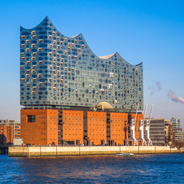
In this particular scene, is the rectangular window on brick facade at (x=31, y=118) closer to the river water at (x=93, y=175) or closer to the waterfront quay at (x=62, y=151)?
the waterfront quay at (x=62, y=151)

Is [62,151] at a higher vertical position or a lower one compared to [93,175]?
higher

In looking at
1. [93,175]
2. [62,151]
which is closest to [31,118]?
[62,151]

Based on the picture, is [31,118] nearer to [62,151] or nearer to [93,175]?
[62,151]

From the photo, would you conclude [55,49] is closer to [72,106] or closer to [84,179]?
[72,106]

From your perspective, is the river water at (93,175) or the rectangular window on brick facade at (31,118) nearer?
the river water at (93,175)

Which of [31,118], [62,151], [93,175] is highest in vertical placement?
[31,118]

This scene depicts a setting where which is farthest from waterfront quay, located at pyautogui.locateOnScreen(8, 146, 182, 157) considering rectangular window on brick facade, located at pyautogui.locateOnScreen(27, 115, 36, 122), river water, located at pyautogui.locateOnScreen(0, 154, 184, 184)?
Result: river water, located at pyautogui.locateOnScreen(0, 154, 184, 184)

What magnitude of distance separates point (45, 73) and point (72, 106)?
21706 mm

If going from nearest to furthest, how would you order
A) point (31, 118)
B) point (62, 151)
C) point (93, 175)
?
1. point (93, 175)
2. point (62, 151)
3. point (31, 118)

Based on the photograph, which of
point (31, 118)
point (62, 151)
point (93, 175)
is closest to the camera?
point (93, 175)

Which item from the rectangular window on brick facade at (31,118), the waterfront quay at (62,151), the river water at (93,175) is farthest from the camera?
the rectangular window on brick facade at (31,118)

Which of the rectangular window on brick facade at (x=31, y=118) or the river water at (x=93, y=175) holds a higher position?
the rectangular window on brick facade at (x=31, y=118)

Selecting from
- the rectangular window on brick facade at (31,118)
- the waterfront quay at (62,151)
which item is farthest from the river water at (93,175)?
the rectangular window on brick facade at (31,118)

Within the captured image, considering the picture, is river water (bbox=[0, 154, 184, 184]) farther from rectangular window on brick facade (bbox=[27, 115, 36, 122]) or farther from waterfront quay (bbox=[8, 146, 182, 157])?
rectangular window on brick facade (bbox=[27, 115, 36, 122])
